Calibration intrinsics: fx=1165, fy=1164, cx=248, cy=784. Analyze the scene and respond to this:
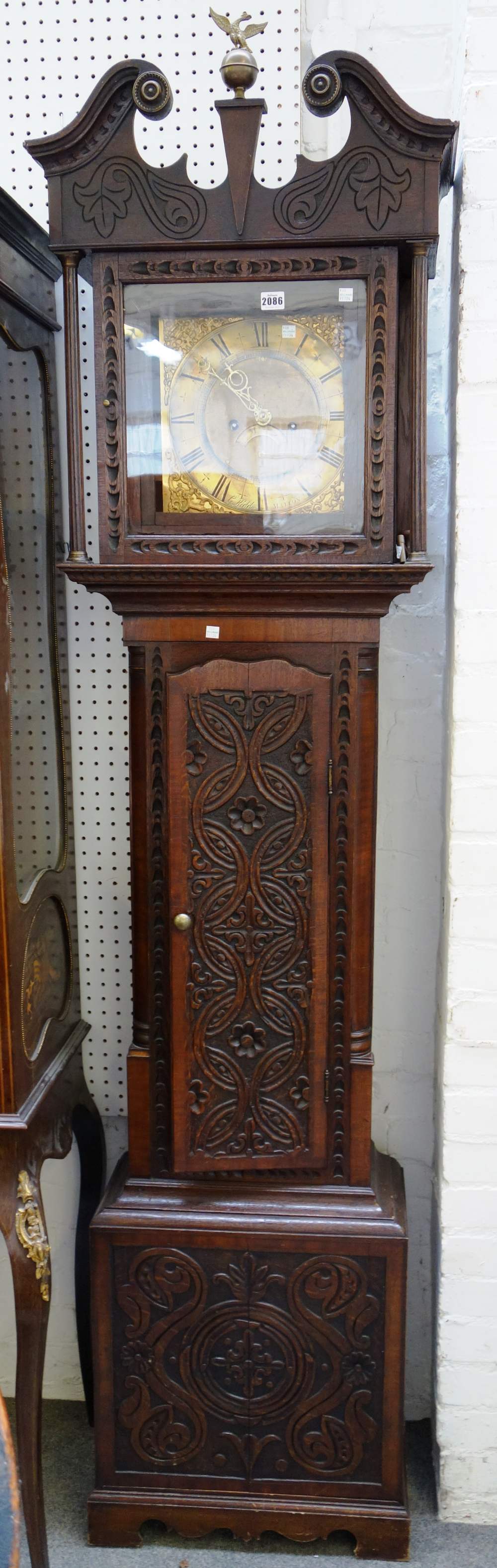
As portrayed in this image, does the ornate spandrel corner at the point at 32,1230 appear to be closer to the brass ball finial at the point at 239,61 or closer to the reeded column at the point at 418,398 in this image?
the reeded column at the point at 418,398

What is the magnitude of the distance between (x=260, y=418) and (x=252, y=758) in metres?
0.51

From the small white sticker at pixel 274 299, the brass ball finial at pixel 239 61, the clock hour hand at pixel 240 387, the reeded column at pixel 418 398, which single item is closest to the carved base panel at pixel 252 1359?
the reeded column at pixel 418 398

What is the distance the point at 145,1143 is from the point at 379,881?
660 millimetres

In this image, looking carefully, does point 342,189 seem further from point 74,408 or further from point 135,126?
point 135,126

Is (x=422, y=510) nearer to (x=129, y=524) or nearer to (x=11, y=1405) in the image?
(x=129, y=524)

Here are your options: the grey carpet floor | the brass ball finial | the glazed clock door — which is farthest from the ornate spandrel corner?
the brass ball finial

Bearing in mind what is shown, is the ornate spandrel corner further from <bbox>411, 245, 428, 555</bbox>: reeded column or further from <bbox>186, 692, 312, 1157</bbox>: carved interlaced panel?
<bbox>411, 245, 428, 555</bbox>: reeded column

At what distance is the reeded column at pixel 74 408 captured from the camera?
1.71 m

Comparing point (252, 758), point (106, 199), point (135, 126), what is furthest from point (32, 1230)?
point (135, 126)

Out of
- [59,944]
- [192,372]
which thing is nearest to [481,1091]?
[59,944]

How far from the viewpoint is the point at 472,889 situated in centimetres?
193

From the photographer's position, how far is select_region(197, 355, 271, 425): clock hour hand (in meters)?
1.72

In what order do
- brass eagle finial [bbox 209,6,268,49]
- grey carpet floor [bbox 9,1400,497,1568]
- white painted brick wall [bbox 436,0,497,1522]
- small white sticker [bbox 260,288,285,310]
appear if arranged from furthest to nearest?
grey carpet floor [bbox 9,1400,497,1568], white painted brick wall [bbox 436,0,497,1522], small white sticker [bbox 260,288,285,310], brass eagle finial [bbox 209,6,268,49]

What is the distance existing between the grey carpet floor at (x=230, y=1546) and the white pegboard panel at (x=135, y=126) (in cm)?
108
